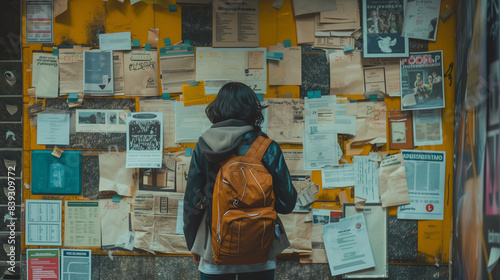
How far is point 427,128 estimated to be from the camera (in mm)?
3504

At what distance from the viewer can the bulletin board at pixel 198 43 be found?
3.50 m

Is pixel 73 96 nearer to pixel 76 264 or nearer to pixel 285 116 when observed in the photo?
pixel 76 264

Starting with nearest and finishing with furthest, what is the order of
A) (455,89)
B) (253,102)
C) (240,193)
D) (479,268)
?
1. (240,193)
2. (253,102)
3. (479,268)
4. (455,89)

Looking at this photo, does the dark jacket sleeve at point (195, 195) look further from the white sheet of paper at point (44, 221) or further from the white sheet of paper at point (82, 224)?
the white sheet of paper at point (44, 221)

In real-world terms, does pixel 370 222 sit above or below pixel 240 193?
below

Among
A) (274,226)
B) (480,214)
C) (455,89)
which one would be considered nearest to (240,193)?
(274,226)

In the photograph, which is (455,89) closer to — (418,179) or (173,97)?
(418,179)

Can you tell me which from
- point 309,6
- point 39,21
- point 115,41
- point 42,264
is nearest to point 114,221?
point 42,264

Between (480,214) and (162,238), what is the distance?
2.17 metres

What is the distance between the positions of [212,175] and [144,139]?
132 centimetres

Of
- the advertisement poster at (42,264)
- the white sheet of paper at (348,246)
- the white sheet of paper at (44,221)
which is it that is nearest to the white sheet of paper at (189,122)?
the white sheet of paper at (44,221)

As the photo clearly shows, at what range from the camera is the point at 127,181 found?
3.63 meters

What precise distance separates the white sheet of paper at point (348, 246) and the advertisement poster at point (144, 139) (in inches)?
55.2

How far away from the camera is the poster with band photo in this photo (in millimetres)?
3475
